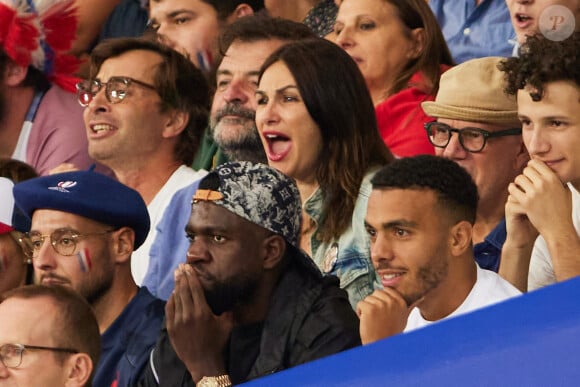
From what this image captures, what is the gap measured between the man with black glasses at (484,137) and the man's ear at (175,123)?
4.74 ft

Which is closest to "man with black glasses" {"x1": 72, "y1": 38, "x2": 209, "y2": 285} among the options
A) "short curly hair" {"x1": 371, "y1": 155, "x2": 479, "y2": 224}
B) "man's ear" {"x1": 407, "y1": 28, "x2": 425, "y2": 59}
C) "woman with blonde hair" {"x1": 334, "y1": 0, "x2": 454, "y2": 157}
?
"woman with blonde hair" {"x1": 334, "y1": 0, "x2": 454, "y2": 157}

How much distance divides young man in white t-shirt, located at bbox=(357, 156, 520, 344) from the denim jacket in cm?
43

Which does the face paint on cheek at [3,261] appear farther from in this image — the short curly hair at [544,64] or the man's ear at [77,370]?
the short curly hair at [544,64]

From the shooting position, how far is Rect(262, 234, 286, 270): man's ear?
434 centimetres

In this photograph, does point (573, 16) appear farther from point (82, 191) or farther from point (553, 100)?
point (82, 191)

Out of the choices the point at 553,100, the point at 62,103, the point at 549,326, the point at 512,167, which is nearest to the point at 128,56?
the point at 62,103

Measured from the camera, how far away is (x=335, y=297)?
419 cm

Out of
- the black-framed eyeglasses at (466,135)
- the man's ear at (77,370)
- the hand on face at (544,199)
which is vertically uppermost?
the hand on face at (544,199)

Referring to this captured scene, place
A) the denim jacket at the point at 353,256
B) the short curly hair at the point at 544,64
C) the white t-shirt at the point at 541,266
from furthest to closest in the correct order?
the denim jacket at the point at 353,256, the white t-shirt at the point at 541,266, the short curly hair at the point at 544,64

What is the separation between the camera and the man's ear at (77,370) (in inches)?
159

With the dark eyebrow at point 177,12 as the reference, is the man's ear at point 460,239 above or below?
above

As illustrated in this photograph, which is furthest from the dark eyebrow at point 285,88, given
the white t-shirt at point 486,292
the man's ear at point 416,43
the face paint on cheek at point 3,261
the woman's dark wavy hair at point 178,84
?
the face paint on cheek at point 3,261

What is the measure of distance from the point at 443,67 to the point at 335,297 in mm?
1611

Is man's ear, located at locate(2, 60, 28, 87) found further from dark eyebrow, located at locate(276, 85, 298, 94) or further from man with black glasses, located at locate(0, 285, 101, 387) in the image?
man with black glasses, located at locate(0, 285, 101, 387)
